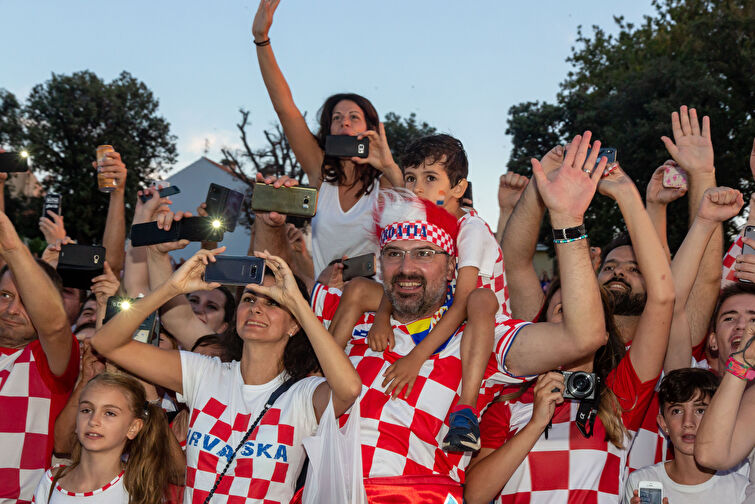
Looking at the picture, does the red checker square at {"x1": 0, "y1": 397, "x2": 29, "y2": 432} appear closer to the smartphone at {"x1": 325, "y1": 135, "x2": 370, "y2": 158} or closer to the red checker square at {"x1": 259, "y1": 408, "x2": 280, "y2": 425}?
the red checker square at {"x1": 259, "y1": 408, "x2": 280, "y2": 425}

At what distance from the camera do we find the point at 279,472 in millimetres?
3260

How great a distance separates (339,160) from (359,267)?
113 cm

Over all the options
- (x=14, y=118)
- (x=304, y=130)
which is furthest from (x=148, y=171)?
(x=304, y=130)

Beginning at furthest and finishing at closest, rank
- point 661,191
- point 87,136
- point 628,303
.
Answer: point 87,136, point 661,191, point 628,303

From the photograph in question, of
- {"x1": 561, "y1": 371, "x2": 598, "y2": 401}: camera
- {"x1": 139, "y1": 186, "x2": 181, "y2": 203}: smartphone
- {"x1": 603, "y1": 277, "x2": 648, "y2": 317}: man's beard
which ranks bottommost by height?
{"x1": 561, "y1": 371, "x2": 598, "y2": 401}: camera

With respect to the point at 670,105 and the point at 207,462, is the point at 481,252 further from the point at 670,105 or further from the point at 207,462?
the point at 670,105

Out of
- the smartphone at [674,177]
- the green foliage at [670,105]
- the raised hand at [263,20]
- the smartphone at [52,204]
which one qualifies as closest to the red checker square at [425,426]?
the smartphone at [674,177]

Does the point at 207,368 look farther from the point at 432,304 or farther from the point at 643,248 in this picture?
the point at 643,248

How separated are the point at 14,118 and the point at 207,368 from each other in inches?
1285

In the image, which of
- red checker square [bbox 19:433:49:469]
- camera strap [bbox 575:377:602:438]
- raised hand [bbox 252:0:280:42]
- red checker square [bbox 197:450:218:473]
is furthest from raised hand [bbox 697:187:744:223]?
red checker square [bbox 19:433:49:469]

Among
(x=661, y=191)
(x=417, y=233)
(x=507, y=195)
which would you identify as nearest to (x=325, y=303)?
(x=417, y=233)

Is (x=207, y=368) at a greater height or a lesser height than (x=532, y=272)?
lesser

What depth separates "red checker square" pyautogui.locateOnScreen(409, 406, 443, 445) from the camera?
A: 309cm

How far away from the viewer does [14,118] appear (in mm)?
31875
